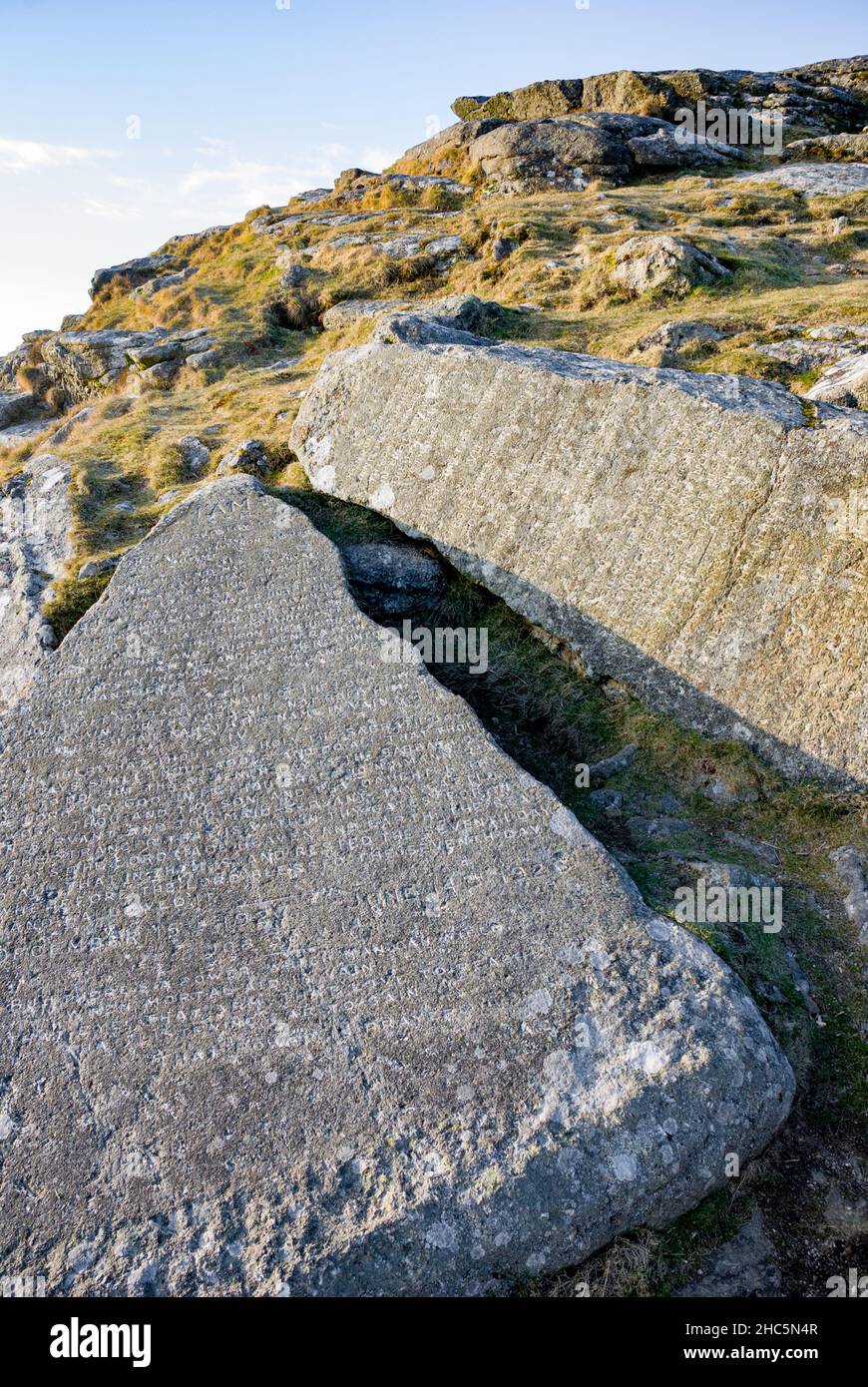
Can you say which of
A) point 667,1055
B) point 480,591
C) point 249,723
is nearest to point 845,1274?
A: point 667,1055

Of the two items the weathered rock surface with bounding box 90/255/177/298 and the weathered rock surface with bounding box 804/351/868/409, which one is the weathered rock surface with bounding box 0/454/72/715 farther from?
the weathered rock surface with bounding box 90/255/177/298

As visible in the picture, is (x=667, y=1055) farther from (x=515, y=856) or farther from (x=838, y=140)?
(x=838, y=140)

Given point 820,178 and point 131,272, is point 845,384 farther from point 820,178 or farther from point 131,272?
point 131,272

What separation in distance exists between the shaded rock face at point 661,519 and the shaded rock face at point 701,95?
2788 cm

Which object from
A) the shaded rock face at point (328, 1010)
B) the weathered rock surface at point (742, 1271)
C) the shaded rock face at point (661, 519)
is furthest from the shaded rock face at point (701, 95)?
the weathered rock surface at point (742, 1271)

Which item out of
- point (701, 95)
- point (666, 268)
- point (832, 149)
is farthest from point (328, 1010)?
point (701, 95)

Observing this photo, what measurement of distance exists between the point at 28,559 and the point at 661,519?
23.9ft

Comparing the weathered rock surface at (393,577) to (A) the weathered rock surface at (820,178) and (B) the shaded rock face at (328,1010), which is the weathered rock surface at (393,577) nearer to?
(B) the shaded rock face at (328,1010)

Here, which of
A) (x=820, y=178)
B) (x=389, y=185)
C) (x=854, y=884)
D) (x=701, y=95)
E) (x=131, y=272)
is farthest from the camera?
(x=701, y=95)

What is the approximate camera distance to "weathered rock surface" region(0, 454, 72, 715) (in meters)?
8.30

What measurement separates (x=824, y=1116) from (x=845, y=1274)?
81 cm

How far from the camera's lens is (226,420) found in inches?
553

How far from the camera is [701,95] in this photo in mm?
32469

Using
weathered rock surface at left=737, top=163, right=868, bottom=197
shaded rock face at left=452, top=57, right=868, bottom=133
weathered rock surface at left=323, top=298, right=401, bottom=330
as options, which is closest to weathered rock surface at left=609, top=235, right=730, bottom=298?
weathered rock surface at left=323, top=298, right=401, bottom=330
